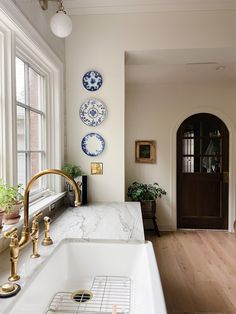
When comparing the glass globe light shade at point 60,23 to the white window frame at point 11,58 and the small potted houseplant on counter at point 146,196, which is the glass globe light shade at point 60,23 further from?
the small potted houseplant on counter at point 146,196

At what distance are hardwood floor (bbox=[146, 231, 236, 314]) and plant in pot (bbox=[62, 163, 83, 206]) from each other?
1.24 metres

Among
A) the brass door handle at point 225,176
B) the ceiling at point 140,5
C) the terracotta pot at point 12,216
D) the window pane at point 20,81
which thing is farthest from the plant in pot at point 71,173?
the brass door handle at point 225,176

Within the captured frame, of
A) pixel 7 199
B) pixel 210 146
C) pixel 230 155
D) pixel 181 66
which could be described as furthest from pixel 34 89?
pixel 230 155

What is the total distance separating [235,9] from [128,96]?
83.6 inches

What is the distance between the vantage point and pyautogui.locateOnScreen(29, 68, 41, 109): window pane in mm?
1763

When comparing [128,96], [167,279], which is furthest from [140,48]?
[167,279]

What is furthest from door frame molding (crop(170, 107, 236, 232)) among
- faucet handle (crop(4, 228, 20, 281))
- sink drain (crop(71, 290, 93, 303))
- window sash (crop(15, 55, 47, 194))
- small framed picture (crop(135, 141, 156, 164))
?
faucet handle (crop(4, 228, 20, 281))

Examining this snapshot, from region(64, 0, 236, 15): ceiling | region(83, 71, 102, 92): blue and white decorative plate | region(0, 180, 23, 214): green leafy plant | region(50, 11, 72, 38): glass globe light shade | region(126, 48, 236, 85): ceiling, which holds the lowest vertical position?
region(0, 180, 23, 214): green leafy plant

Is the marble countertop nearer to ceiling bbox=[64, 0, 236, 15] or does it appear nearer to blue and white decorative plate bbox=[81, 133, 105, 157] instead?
blue and white decorative plate bbox=[81, 133, 105, 157]

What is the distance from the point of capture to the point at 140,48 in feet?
6.89

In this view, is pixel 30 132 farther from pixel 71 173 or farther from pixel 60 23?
pixel 60 23

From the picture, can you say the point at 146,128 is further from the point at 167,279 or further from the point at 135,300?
the point at 135,300

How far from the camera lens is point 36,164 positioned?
185 centimetres

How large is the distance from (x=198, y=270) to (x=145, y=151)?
1985mm
